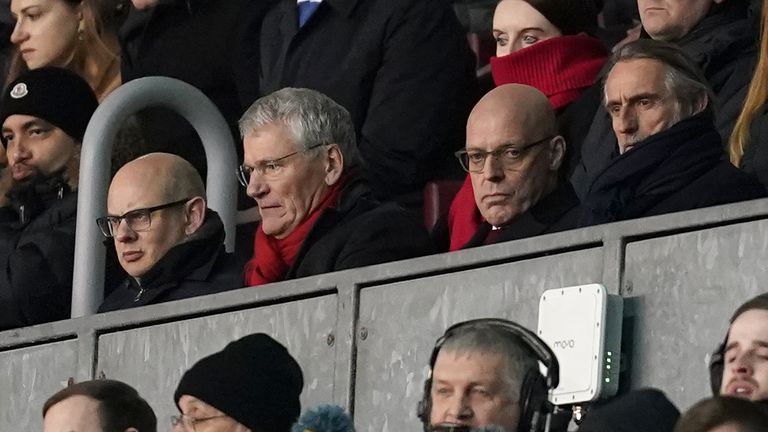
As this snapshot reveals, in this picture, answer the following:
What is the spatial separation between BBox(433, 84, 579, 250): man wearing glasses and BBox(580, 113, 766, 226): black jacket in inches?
15.5

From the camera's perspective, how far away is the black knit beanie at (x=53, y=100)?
32.0 feet

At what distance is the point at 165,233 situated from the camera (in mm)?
8750

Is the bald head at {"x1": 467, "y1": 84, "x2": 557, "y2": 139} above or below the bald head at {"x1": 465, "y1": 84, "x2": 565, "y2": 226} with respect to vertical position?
Answer: above

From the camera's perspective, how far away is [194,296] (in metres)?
8.55

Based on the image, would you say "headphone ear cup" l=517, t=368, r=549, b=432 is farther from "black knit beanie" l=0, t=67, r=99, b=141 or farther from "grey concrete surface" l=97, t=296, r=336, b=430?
"black knit beanie" l=0, t=67, r=99, b=141

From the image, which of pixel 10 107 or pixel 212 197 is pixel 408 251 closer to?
pixel 212 197

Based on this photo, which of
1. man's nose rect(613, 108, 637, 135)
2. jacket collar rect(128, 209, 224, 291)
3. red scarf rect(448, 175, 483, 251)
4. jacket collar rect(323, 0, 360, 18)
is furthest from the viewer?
jacket collar rect(323, 0, 360, 18)

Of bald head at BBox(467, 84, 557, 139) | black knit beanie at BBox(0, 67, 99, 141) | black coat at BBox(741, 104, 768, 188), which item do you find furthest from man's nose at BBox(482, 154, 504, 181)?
black knit beanie at BBox(0, 67, 99, 141)

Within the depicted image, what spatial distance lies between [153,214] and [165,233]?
0.08 m

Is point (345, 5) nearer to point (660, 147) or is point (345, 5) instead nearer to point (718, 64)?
point (718, 64)

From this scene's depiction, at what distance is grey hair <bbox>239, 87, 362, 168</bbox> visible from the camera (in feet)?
27.1

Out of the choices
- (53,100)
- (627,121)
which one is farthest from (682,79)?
(53,100)

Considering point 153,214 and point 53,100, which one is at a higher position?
point 53,100

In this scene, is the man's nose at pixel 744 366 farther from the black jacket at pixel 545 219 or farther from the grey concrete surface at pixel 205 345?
the grey concrete surface at pixel 205 345
